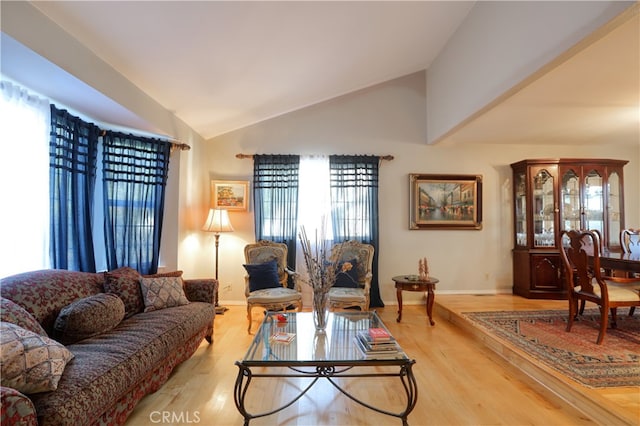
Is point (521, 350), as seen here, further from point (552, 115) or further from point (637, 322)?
point (552, 115)

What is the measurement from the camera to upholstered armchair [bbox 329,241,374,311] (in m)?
3.37

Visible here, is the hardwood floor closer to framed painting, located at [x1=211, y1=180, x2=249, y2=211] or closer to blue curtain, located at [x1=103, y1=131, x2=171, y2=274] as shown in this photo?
blue curtain, located at [x1=103, y1=131, x2=171, y2=274]

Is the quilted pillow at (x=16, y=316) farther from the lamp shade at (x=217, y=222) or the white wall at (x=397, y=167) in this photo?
the white wall at (x=397, y=167)

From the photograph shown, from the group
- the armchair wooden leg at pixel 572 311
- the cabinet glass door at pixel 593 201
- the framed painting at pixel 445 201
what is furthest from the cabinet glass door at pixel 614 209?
the armchair wooden leg at pixel 572 311

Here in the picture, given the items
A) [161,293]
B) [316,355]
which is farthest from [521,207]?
[161,293]

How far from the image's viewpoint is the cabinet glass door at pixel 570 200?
14.0 feet

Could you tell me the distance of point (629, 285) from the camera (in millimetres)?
2783

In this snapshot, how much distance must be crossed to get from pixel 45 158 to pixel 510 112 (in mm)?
4421

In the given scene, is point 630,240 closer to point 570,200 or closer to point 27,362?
point 570,200

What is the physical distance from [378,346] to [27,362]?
1.69 metres

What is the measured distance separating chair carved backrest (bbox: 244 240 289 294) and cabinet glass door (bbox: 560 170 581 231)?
388 centimetres

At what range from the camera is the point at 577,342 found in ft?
8.77

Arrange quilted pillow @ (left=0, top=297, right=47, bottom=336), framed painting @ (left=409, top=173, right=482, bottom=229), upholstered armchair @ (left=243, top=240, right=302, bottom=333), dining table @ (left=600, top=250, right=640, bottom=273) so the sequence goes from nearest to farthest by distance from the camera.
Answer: quilted pillow @ (left=0, top=297, right=47, bottom=336) < dining table @ (left=600, top=250, right=640, bottom=273) < upholstered armchair @ (left=243, top=240, right=302, bottom=333) < framed painting @ (left=409, top=173, right=482, bottom=229)

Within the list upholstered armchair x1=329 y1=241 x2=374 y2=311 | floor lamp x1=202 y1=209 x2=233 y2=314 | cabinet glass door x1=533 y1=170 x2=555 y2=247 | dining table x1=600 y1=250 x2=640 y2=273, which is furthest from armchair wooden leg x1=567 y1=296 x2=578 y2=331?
floor lamp x1=202 y1=209 x2=233 y2=314
